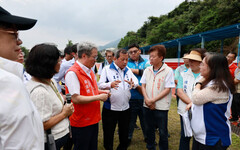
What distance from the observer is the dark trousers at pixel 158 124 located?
264 cm

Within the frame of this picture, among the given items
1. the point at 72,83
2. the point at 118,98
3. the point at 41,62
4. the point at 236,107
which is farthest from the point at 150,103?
the point at 236,107

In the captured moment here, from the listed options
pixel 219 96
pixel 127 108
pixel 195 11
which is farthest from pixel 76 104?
pixel 195 11

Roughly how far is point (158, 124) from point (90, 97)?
1.54 m

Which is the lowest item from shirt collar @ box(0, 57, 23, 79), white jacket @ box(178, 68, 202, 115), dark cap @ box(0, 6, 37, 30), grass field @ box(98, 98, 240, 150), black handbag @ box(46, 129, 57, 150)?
grass field @ box(98, 98, 240, 150)

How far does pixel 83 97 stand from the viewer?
188 centimetres

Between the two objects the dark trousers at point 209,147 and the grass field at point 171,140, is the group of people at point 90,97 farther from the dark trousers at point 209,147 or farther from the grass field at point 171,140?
the grass field at point 171,140

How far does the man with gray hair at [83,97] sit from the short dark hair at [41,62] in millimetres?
496

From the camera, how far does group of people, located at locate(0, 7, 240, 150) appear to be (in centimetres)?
69

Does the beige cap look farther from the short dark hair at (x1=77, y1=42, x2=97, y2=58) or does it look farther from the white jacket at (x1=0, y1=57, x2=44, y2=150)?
the white jacket at (x1=0, y1=57, x2=44, y2=150)

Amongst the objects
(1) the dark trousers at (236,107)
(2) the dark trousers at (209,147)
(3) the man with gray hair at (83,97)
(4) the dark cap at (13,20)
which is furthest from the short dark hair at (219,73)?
(1) the dark trousers at (236,107)

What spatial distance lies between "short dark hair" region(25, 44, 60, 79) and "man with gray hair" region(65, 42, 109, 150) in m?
0.50

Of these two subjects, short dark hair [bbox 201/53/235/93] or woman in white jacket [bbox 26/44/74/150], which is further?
short dark hair [bbox 201/53/235/93]

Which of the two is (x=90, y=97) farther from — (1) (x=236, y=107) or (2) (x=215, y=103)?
(1) (x=236, y=107)

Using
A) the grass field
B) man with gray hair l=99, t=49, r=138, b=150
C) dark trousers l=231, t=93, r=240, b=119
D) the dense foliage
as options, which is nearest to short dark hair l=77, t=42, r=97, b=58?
man with gray hair l=99, t=49, r=138, b=150
